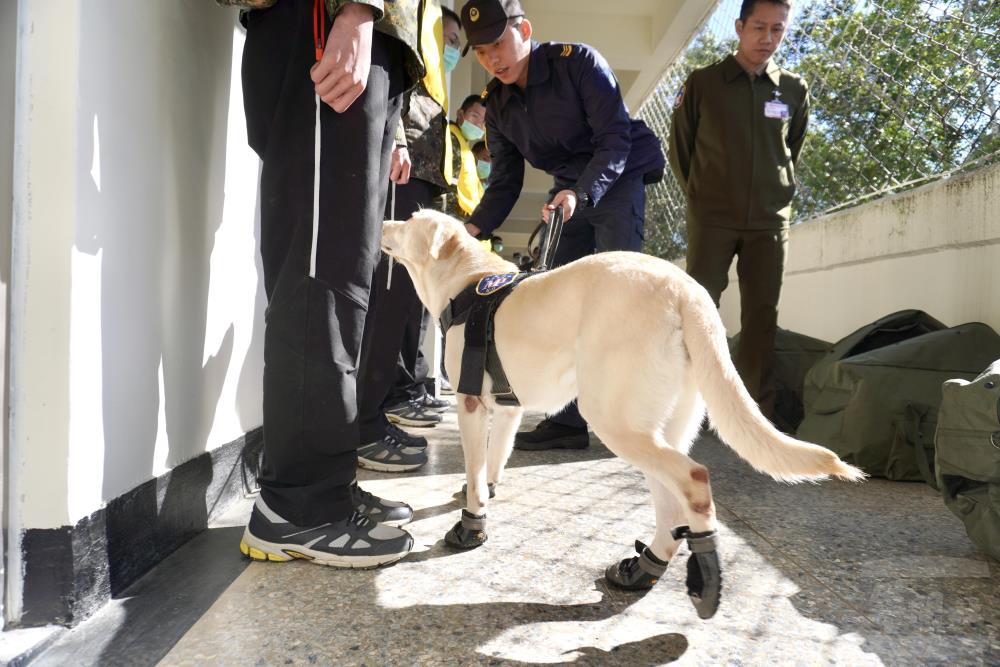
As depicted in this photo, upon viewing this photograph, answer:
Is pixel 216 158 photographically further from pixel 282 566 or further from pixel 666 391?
pixel 666 391

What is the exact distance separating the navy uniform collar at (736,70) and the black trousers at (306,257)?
2.68 m

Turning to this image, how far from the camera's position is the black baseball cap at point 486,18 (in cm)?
298

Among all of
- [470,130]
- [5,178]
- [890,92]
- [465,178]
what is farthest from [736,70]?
[5,178]

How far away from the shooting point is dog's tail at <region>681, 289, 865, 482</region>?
1391 mm

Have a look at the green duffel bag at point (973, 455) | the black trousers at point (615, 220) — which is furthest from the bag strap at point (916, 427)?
the black trousers at point (615, 220)

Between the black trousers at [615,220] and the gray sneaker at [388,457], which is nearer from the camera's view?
the gray sneaker at [388,457]

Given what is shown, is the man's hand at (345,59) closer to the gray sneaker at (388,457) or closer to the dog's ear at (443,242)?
the dog's ear at (443,242)

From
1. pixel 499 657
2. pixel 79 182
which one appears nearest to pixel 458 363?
pixel 499 657

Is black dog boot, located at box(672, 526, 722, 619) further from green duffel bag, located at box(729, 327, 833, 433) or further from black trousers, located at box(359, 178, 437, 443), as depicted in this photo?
green duffel bag, located at box(729, 327, 833, 433)

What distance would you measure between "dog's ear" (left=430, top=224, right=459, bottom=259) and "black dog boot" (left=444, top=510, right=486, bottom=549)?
3.08 ft

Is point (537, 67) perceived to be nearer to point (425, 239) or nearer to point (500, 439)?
point (425, 239)

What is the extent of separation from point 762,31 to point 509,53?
152 cm

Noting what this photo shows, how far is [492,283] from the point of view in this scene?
2.16 m

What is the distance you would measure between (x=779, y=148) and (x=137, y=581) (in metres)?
3.75
